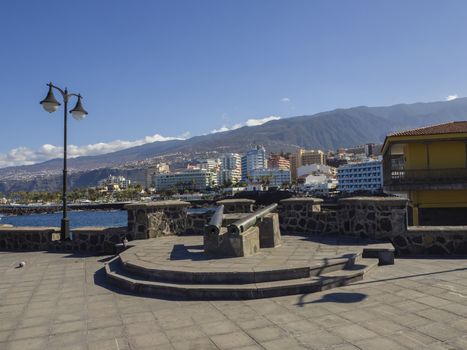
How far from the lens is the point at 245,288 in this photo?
6023 millimetres

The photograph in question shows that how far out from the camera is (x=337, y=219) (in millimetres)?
11070

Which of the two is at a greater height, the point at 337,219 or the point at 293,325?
the point at 337,219

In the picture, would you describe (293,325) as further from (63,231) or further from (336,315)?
(63,231)

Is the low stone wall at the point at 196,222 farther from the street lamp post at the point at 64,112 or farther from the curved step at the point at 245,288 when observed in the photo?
the curved step at the point at 245,288

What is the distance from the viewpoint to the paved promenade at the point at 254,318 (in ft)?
14.1

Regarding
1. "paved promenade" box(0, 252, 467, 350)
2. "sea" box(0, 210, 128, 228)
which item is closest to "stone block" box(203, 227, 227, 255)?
"paved promenade" box(0, 252, 467, 350)

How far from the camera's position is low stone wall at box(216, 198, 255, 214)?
12883mm

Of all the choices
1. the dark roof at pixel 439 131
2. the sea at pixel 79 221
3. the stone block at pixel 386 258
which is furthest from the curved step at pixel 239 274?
the sea at pixel 79 221

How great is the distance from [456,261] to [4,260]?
1104cm

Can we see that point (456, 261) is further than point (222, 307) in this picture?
Yes

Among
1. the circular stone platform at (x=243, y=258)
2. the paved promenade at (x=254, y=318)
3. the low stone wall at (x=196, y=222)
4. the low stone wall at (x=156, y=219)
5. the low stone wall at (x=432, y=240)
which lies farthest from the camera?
the low stone wall at (x=196, y=222)

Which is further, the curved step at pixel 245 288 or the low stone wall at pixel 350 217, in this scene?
the low stone wall at pixel 350 217

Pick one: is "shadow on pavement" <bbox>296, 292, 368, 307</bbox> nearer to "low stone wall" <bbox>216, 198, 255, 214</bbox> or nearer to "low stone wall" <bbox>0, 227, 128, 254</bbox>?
"low stone wall" <bbox>0, 227, 128, 254</bbox>

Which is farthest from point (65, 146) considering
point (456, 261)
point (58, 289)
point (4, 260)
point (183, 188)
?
point (183, 188)
